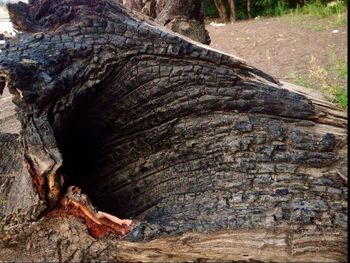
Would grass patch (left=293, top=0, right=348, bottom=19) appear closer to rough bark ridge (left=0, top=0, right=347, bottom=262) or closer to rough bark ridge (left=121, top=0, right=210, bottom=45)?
rough bark ridge (left=121, top=0, right=210, bottom=45)

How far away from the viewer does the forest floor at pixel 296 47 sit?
4918 mm

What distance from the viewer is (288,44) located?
7.48 metres

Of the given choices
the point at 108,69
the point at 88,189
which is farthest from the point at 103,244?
the point at 108,69

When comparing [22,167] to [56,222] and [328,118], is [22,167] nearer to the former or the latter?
[56,222]

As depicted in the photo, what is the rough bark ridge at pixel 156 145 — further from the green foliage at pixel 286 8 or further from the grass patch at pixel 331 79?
the green foliage at pixel 286 8

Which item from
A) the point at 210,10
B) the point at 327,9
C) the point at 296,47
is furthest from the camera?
the point at 210,10

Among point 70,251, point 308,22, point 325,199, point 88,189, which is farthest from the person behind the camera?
point 308,22

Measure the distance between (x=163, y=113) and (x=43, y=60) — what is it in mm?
506

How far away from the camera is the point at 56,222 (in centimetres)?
192

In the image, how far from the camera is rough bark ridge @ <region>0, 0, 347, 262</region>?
178cm

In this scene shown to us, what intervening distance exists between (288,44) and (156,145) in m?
5.86

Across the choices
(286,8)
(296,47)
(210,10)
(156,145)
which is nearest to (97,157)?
(156,145)

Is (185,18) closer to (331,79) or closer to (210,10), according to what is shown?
(331,79)

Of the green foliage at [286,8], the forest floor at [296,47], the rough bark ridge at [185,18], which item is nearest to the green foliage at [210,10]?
the green foliage at [286,8]
